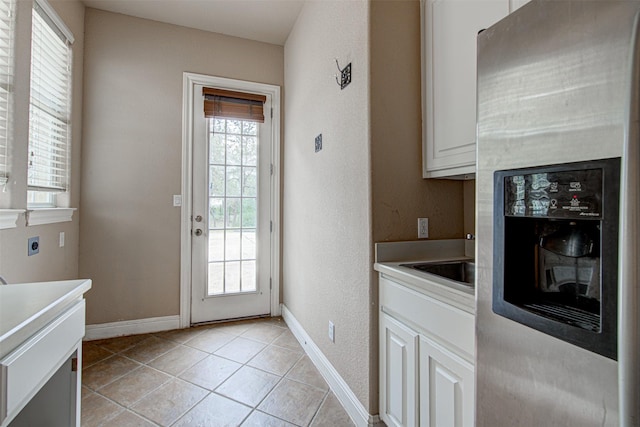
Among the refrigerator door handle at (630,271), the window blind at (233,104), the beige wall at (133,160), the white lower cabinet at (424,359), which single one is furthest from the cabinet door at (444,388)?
the window blind at (233,104)

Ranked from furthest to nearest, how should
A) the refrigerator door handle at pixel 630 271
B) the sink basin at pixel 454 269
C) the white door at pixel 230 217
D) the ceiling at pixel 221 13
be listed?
the white door at pixel 230 217
the ceiling at pixel 221 13
the sink basin at pixel 454 269
the refrigerator door handle at pixel 630 271

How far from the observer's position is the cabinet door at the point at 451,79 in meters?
1.34

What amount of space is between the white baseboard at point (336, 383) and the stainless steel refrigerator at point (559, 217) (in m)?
0.98

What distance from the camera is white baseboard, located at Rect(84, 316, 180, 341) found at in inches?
109

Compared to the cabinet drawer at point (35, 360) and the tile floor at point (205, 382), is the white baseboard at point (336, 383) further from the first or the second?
the cabinet drawer at point (35, 360)

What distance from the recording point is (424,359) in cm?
125

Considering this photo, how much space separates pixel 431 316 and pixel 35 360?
4.19 ft

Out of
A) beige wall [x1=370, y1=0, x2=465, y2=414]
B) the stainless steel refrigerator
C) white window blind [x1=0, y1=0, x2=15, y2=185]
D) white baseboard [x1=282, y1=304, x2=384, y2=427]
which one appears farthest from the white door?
the stainless steel refrigerator

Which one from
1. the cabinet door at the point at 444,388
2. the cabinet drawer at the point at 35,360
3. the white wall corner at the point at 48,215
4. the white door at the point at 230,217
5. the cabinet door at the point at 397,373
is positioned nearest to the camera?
the cabinet drawer at the point at 35,360

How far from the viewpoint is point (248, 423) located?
5.57ft

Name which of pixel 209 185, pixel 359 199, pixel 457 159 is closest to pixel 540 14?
pixel 457 159

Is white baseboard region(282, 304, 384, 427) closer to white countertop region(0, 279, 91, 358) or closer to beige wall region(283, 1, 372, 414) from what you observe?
beige wall region(283, 1, 372, 414)

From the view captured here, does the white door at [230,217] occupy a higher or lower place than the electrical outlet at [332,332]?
higher

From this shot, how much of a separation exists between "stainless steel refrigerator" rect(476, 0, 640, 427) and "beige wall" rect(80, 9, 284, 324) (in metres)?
2.87
